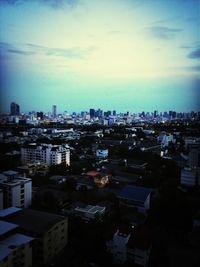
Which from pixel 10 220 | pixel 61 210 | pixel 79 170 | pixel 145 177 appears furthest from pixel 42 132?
pixel 10 220

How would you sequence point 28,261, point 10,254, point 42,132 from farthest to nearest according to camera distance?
point 42,132 → point 28,261 → point 10,254

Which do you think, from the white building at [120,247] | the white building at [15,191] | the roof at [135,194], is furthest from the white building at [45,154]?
the white building at [120,247]

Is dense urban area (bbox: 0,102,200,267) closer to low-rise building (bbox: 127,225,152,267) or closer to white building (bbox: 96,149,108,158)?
low-rise building (bbox: 127,225,152,267)

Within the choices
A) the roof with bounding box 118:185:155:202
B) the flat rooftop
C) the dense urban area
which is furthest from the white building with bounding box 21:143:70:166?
the flat rooftop

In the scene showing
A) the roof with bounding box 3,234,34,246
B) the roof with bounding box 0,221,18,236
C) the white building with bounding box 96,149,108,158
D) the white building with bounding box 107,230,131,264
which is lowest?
the white building with bounding box 107,230,131,264

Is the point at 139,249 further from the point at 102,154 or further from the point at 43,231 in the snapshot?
the point at 102,154

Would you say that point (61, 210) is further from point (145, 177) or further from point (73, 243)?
point (145, 177)

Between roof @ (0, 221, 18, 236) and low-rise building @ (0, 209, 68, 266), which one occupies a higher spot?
roof @ (0, 221, 18, 236)
